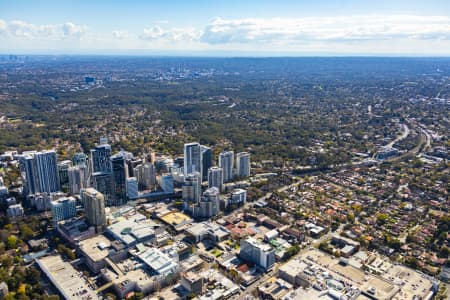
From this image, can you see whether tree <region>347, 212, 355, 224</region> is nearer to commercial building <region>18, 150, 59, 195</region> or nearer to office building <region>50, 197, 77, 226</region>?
office building <region>50, 197, 77, 226</region>

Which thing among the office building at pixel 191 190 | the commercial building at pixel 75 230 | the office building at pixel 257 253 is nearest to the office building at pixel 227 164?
the office building at pixel 191 190

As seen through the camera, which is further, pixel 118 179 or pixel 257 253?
pixel 118 179

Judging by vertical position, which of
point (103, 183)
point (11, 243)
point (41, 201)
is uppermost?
point (103, 183)

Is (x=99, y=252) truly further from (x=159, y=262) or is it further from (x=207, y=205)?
(x=207, y=205)

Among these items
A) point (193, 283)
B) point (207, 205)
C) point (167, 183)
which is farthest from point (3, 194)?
point (193, 283)

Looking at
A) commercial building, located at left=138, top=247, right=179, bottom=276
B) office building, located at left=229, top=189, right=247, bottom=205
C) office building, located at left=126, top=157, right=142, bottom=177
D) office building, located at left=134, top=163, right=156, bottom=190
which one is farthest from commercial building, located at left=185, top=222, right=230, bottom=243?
office building, located at left=126, top=157, right=142, bottom=177

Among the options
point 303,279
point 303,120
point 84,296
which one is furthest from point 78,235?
point 303,120
